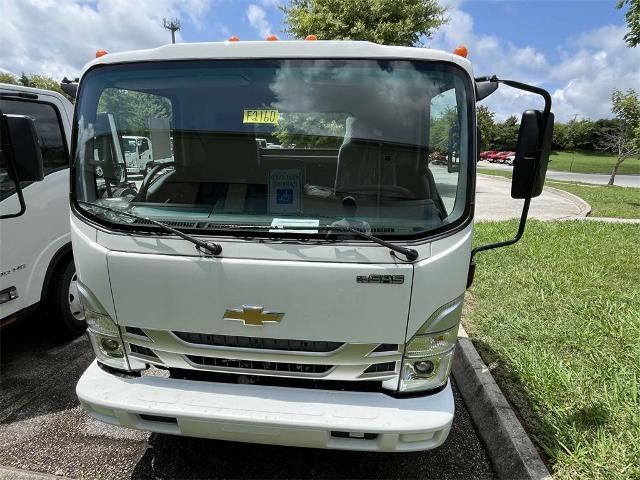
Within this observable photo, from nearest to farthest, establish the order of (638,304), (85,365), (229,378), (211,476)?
(229,378), (211,476), (85,365), (638,304)

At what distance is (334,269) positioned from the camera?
6.35 feet

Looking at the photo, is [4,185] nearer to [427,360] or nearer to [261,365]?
[261,365]

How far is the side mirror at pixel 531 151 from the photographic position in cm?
201

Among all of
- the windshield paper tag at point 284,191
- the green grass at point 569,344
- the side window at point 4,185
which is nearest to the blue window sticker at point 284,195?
the windshield paper tag at point 284,191

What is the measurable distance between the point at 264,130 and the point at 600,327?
137 inches

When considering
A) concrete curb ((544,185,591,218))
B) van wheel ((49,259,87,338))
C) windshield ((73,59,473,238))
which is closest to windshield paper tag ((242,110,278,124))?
windshield ((73,59,473,238))

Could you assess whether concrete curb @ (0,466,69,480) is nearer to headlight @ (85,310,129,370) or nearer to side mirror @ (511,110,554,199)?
headlight @ (85,310,129,370)

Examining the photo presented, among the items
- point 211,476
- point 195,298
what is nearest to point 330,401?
point 195,298

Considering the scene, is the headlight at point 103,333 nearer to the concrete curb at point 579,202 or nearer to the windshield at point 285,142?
A: the windshield at point 285,142

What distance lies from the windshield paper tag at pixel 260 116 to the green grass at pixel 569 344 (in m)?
2.44

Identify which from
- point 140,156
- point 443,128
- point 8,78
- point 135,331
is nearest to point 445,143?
point 443,128

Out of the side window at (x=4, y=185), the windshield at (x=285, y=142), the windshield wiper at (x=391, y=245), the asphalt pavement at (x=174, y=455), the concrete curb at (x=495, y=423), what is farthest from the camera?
the side window at (x=4, y=185)

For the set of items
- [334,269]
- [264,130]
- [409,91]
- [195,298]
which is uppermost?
[409,91]

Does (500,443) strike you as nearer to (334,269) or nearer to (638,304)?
(334,269)
